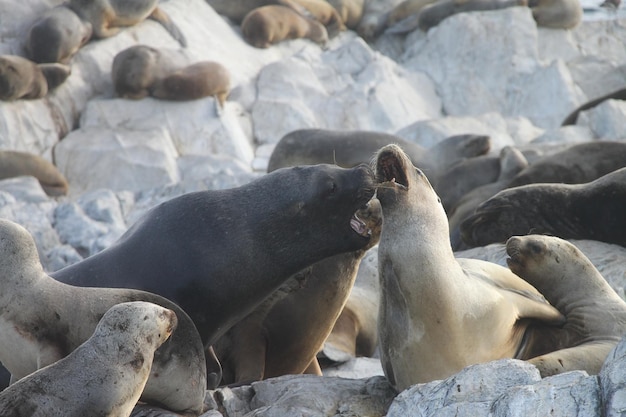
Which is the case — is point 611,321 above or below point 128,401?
below

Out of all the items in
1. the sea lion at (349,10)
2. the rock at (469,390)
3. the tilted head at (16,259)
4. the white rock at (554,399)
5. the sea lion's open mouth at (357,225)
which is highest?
the white rock at (554,399)

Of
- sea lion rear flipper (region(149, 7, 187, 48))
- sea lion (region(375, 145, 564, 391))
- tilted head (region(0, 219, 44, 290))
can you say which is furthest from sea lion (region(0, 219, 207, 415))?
sea lion rear flipper (region(149, 7, 187, 48))

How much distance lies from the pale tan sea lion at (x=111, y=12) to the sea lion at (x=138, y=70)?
958 mm

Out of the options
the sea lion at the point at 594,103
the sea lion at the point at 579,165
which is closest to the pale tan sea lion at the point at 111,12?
the sea lion at the point at 594,103

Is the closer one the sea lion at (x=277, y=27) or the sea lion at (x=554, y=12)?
the sea lion at (x=277, y=27)

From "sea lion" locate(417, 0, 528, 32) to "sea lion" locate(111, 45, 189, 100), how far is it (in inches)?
252

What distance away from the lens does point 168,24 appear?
19609 millimetres

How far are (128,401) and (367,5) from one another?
20.4 meters

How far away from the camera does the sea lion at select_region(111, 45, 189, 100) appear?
1725 centimetres

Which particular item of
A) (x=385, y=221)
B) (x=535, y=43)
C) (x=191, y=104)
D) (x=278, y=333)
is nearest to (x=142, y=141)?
(x=191, y=104)

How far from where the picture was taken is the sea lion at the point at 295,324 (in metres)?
7.12

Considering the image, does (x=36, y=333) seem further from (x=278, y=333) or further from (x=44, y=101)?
(x=44, y=101)

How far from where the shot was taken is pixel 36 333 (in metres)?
5.72

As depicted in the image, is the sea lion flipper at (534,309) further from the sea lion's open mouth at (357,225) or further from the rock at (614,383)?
the rock at (614,383)
